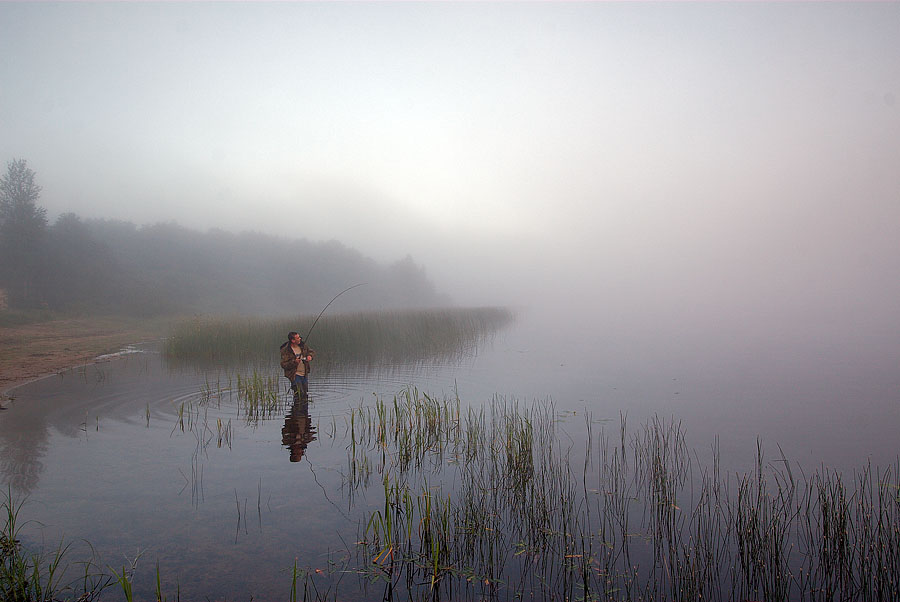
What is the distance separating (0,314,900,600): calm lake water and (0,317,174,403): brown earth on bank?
1.21 m

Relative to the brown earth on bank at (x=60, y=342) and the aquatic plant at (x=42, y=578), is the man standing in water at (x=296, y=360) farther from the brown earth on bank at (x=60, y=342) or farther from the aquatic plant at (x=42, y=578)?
the brown earth on bank at (x=60, y=342)

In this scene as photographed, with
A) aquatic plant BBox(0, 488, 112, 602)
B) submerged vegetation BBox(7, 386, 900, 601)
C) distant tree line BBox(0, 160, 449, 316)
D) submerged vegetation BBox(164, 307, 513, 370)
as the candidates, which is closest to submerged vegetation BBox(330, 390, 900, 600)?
submerged vegetation BBox(7, 386, 900, 601)

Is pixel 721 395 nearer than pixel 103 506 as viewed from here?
No

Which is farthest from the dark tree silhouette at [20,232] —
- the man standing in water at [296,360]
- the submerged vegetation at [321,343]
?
the man standing in water at [296,360]

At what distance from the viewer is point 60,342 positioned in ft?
80.9

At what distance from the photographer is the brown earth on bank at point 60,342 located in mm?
16297

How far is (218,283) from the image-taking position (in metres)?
64.7

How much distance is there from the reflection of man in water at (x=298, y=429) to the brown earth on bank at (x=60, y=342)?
6.70m

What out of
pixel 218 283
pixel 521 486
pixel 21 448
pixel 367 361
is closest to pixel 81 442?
pixel 21 448

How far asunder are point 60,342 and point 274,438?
21.5 metres

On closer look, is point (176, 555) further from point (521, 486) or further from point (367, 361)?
point (367, 361)

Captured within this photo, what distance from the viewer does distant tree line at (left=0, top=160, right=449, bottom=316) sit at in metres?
42.2

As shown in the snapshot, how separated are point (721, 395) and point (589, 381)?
3.73 m

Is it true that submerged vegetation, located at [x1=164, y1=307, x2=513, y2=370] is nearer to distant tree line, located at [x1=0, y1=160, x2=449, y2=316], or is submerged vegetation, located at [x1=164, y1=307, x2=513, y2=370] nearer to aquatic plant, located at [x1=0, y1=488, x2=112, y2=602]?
aquatic plant, located at [x1=0, y1=488, x2=112, y2=602]
